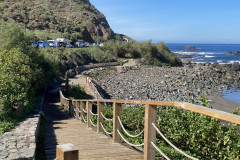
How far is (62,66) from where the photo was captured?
120ft

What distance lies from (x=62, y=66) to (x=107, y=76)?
6.77 meters

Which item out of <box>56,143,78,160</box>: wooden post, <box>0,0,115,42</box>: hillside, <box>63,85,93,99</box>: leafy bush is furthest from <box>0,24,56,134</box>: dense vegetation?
<box>0,0,115,42</box>: hillside

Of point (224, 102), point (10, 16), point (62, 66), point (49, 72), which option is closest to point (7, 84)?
point (49, 72)

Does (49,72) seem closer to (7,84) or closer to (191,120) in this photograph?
(7,84)

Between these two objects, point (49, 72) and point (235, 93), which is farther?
point (235, 93)

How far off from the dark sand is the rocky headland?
8.08ft

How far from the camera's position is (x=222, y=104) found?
85.0 ft

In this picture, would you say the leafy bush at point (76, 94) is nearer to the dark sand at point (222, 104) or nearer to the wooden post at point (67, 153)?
the dark sand at point (222, 104)

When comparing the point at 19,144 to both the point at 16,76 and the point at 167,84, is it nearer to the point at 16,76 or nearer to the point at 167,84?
the point at 16,76

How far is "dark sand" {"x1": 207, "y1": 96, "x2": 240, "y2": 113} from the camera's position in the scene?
2405cm

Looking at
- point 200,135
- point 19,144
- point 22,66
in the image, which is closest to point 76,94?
point 22,66

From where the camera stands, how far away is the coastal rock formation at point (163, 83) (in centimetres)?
2945

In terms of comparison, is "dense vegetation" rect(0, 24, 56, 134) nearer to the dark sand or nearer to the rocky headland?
the rocky headland

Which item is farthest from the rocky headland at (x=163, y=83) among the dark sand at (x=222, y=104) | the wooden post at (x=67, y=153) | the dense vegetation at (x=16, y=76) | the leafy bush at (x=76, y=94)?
the wooden post at (x=67, y=153)
